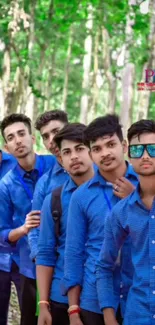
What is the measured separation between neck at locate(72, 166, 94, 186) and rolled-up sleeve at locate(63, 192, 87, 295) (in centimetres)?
45

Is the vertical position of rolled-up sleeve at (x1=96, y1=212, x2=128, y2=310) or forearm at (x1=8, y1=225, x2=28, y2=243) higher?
forearm at (x1=8, y1=225, x2=28, y2=243)

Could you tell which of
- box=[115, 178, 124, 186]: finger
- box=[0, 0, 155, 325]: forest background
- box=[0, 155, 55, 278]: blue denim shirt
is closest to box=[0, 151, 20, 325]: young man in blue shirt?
box=[0, 155, 55, 278]: blue denim shirt

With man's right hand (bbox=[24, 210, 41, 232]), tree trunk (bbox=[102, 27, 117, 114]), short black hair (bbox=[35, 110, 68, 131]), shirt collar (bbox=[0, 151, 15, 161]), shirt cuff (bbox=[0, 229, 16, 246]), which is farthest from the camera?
tree trunk (bbox=[102, 27, 117, 114])

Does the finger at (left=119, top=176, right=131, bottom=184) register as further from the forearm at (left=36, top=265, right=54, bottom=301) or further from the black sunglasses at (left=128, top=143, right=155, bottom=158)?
the forearm at (left=36, top=265, right=54, bottom=301)

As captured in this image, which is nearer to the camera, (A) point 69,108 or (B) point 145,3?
(B) point 145,3

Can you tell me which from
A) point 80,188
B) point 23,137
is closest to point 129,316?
point 80,188

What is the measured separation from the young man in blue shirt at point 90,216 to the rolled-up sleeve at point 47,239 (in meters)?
0.41

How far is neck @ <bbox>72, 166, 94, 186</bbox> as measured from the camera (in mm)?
5047

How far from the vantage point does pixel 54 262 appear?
5090 millimetres

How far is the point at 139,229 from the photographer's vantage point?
12.8 ft

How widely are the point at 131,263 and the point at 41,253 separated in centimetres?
99

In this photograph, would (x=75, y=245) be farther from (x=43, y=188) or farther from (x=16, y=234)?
(x=16, y=234)

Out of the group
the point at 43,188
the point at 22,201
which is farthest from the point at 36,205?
the point at 22,201

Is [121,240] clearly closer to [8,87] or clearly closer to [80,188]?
[80,188]
